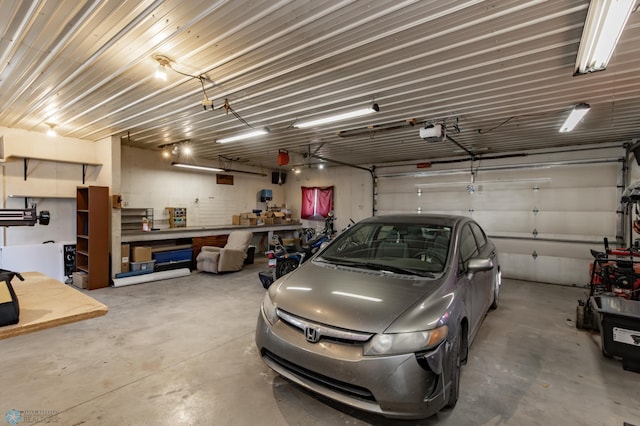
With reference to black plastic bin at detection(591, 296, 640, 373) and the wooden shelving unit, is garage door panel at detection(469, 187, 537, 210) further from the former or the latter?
the wooden shelving unit

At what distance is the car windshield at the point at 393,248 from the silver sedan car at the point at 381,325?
0.5 inches

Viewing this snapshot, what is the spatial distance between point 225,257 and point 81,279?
2.53 m

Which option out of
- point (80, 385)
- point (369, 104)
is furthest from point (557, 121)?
point (80, 385)

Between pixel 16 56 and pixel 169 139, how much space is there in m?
3.47

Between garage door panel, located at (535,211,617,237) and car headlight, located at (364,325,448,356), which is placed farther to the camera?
garage door panel, located at (535,211,617,237)

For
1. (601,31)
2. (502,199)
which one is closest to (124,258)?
(601,31)

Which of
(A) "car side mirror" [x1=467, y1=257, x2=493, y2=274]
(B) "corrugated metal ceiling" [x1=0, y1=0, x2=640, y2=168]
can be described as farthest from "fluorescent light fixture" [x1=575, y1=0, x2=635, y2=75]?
(A) "car side mirror" [x1=467, y1=257, x2=493, y2=274]

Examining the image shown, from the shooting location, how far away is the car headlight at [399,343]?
1.65 meters

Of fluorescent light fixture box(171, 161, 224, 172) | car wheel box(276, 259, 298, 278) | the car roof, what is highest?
fluorescent light fixture box(171, 161, 224, 172)

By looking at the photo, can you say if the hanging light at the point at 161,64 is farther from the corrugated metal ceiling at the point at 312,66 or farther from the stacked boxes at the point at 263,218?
the stacked boxes at the point at 263,218

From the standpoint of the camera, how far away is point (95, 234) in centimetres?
A: 538

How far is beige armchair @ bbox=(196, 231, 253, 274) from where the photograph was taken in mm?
6496

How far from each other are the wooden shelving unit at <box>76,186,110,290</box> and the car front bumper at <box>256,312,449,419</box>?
5.17 m

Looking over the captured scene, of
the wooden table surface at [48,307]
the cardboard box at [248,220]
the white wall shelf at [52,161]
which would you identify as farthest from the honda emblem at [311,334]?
the cardboard box at [248,220]
